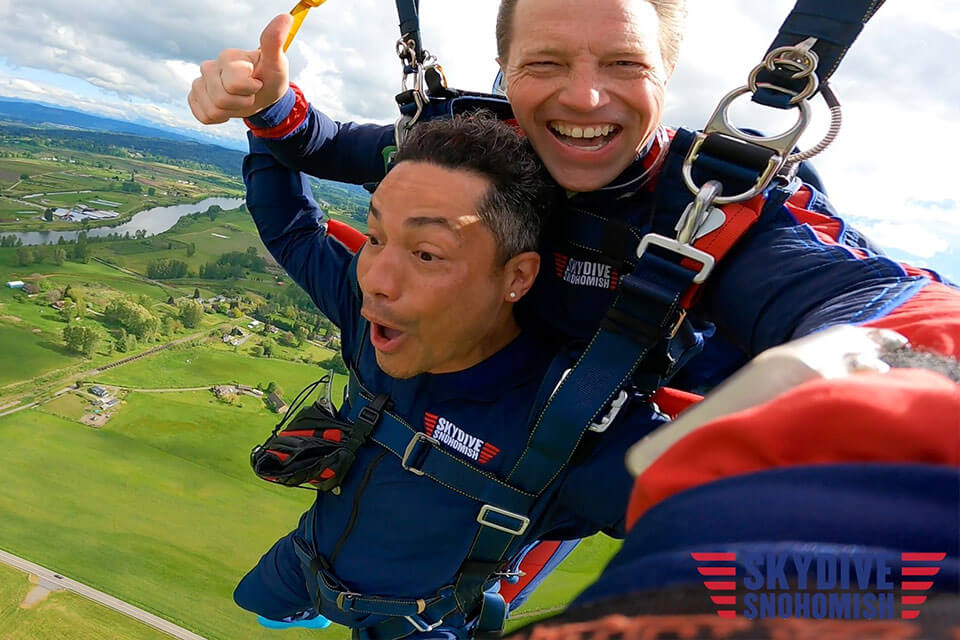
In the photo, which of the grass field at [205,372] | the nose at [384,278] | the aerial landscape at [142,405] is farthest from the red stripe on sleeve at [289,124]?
the grass field at [205,372]

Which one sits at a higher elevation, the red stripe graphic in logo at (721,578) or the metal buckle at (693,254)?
the metal buckle at (693,254)

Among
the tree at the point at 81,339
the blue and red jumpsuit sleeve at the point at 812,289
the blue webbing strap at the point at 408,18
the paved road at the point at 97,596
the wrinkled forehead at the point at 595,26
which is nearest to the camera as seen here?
the blue and red jumpsuit sleeve at the point at 812,289

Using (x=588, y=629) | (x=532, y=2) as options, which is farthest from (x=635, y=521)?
(x=532, y=2)

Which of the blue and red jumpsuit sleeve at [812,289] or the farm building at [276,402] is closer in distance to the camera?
the blue and red jumpsuit sleeve at [812,289]

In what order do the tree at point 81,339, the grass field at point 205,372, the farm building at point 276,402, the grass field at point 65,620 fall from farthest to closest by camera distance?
the tree at point 81,339 < the grass field at point 205,372 < the farm building at point 276,402 < the grass field at point 65,620

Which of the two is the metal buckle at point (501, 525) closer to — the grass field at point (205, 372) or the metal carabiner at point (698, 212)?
the metal carabiner at point (698, 212)

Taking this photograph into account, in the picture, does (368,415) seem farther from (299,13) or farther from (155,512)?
(155,512)
